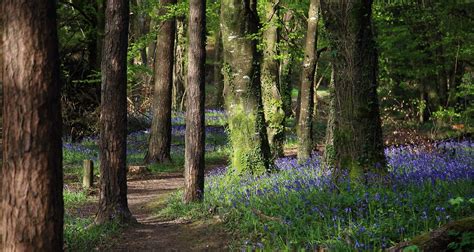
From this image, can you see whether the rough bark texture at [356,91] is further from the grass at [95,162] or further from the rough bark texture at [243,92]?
the grass at [95,162]

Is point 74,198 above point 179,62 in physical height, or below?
below

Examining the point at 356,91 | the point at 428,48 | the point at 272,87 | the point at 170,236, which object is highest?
the point at 428,48

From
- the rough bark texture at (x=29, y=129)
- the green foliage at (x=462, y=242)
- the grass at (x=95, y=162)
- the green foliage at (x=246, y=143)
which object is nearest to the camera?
the green foliage at (x=462, y=242)

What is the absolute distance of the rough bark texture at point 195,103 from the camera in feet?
35.9

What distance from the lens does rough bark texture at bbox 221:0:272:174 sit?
1292cm

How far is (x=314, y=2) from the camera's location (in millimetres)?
15773

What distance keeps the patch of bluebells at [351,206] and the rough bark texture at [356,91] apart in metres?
0.41

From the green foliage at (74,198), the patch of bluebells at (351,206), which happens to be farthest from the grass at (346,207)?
the green foliage at (74,198)

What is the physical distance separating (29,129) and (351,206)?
4.37m

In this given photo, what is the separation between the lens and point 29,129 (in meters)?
5.15

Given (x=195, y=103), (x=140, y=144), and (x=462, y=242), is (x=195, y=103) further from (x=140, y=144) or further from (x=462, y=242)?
(x=140, y=144)

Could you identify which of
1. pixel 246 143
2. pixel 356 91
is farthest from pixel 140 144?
pixel 356 91

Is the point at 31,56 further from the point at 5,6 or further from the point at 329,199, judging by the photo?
the point at 329,199

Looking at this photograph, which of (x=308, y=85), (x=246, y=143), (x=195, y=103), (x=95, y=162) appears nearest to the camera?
(x=195, y=103)
